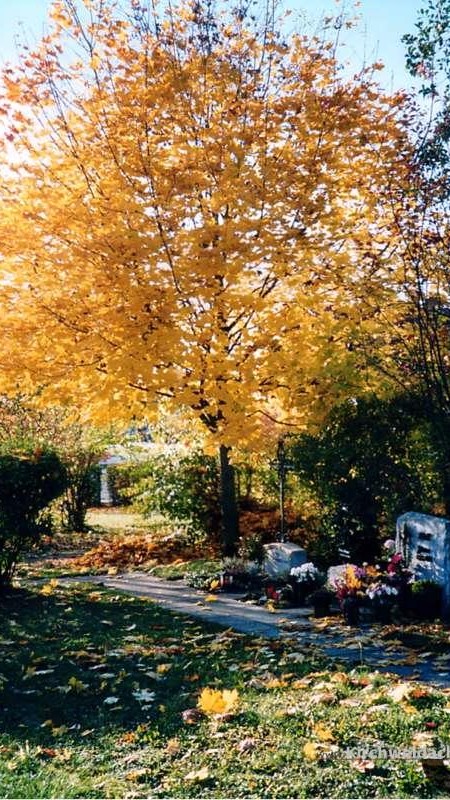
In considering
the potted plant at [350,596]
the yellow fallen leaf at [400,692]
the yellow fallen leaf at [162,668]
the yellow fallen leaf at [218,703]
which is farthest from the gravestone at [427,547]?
the yellow fallen leaf at [218,703]

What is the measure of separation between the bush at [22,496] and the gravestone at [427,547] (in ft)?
12.9

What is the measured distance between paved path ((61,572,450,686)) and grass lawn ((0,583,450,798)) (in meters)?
0.34

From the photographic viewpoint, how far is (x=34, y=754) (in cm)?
388

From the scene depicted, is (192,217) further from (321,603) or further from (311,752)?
(311,752)

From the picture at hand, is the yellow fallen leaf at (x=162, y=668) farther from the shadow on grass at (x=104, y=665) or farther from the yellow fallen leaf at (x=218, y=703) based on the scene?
the yellow fallen leaf at (x=218, y=703)

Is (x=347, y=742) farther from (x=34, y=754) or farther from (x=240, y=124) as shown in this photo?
(x=240, y=124)

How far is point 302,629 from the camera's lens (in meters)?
6.67

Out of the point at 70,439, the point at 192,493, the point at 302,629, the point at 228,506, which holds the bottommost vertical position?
the point at 302,629

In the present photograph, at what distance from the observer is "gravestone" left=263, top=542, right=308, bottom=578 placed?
344 inches

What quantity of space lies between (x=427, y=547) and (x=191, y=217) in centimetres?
433

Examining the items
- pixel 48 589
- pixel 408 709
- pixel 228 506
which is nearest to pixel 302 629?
pixel 408 709

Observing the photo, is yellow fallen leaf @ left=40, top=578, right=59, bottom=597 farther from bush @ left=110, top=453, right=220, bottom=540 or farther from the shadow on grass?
bush @ left=110, top=453, right=220, bottom=540

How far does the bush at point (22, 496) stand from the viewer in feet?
26.7

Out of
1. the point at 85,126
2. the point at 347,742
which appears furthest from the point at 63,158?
the point at 347,742
